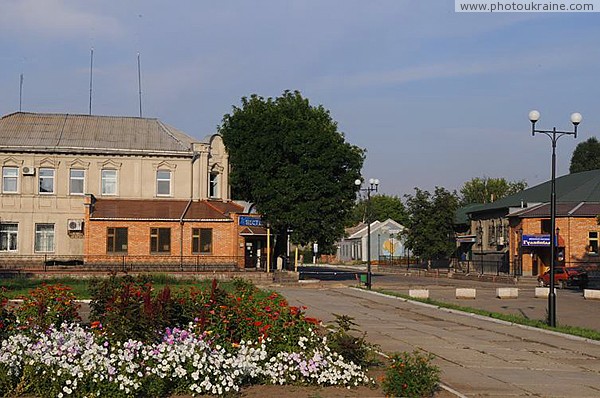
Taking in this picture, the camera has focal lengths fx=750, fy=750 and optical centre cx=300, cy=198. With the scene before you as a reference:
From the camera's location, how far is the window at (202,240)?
4625cm

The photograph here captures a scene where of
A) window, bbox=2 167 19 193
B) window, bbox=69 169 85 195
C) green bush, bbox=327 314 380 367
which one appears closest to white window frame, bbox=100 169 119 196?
window, bbox=69 169 85 195

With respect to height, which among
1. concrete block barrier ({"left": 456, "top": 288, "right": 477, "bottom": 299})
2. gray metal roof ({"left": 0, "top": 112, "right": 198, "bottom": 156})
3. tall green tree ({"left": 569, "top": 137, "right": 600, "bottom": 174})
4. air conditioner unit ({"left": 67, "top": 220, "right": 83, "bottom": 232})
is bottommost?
concrete block barrier ({"left": 456, "top": 288, "right": 477, "bottom": 299})

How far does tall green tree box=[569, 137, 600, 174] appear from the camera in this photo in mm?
109312

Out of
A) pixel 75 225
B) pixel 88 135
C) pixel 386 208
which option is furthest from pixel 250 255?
pixel 386 208

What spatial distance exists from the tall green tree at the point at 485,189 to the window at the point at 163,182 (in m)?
91.1

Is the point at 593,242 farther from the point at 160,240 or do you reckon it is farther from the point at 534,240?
the point at 160,240

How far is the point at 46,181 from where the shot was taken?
47219mm

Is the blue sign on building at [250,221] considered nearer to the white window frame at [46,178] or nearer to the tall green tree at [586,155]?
the white window frame at [46,178]

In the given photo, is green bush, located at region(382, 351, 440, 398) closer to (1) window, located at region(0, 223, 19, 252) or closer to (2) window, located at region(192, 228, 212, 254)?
(2) window, located at region(192, 228, 212, 254)

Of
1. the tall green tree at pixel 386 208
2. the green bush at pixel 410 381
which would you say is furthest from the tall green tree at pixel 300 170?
the tall green tree at pixel 386 208

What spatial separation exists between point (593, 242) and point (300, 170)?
24.4 meters

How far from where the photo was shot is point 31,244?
1823 inches

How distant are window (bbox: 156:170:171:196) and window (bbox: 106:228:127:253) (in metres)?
4.56

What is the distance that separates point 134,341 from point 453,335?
1173 cm
